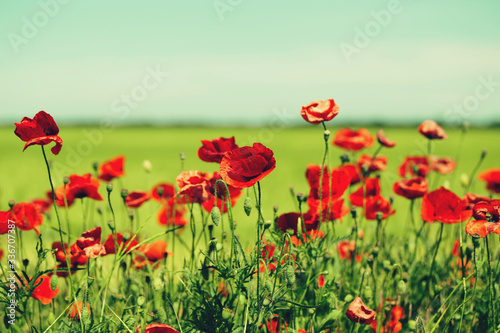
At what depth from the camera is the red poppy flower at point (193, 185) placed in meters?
1.01

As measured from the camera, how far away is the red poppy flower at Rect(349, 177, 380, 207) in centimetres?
145

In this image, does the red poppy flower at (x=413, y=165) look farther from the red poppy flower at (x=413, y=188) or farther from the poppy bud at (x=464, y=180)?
the red poppy flower at (x=413, y=188)

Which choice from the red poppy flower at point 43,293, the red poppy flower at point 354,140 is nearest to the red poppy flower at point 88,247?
the red poppy flower at point 43,293

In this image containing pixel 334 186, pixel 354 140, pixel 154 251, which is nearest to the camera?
pixel 334 186

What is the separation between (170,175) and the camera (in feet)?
14.7

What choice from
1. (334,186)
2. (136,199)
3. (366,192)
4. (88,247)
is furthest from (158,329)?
(366,192)

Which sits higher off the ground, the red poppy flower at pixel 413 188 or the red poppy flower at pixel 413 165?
the red poppy flower at pixel 413 165

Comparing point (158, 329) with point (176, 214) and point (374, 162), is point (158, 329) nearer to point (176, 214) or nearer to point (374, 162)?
point (176, 214)

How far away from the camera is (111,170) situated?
1.53m

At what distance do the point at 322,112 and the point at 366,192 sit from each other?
564 millimetres

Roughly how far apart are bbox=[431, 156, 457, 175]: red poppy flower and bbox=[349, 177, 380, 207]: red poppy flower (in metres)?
0.49

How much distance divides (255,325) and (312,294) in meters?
0.26

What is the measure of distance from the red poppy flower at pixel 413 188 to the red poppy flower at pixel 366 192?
10cm

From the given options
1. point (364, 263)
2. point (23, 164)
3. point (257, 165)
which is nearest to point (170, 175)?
point (23, 164)
